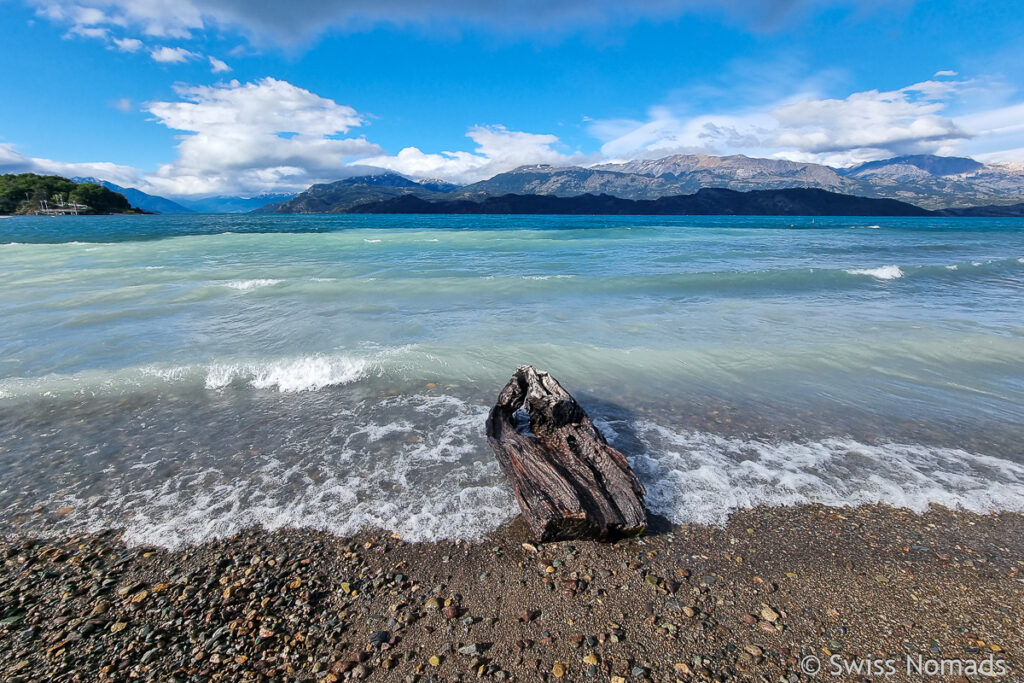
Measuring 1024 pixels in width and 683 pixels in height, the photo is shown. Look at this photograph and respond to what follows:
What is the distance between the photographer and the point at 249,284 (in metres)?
19.4

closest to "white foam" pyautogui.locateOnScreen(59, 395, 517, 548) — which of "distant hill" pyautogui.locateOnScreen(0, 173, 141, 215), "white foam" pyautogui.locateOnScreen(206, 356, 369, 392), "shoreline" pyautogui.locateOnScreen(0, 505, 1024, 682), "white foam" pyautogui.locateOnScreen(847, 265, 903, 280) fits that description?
"shoreline" pyautogui.locateOnScreen(0, 505, 1024, 682)

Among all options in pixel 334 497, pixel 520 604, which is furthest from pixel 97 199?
pixel 520 604

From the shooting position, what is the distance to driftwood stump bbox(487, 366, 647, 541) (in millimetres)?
4309

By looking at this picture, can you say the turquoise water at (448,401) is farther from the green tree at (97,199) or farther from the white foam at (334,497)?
the green tree at (97,199)

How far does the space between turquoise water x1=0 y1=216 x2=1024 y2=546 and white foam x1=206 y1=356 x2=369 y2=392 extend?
2.2 inches

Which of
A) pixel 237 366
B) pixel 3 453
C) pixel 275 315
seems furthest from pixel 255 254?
pixel 3 453

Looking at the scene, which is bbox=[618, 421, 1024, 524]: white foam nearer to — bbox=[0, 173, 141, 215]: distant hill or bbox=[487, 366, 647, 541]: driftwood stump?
bbox=[487, 366, 647, 541]: driftwood stump

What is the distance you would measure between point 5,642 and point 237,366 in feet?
20.3

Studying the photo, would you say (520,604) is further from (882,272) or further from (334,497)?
(882,272)

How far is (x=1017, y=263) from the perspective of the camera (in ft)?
94.7

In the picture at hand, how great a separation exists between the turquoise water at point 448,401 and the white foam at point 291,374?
0.19ft

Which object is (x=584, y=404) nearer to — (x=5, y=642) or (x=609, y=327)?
(x=609, y=327)

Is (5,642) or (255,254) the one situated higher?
(255,254)

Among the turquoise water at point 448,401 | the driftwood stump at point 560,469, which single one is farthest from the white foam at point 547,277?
the driftwood stump at point 560,469
